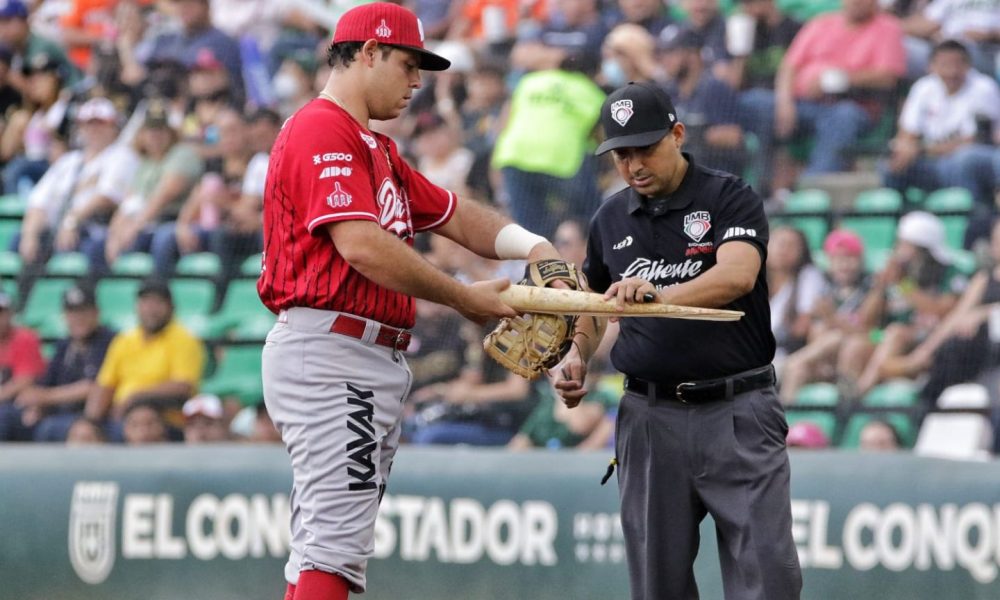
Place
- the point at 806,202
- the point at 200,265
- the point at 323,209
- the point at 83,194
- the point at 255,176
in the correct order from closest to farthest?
1. the point at 323,209
2. the point at 806,202
3. the point at 200,265
4. the point at 255,176
5. the point at 83,194

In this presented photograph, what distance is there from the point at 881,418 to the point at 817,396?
14.5 inches

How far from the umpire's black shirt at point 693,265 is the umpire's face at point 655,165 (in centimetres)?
5

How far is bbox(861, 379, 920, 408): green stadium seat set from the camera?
694 centimetres

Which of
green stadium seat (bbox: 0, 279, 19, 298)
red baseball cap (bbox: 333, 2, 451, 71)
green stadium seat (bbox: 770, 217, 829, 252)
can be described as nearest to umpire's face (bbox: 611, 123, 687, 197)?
red baseball cap (bbox: 333, 2, 451, 71)

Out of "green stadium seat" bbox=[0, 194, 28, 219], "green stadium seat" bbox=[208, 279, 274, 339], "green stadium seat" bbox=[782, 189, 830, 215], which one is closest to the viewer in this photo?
"green stadium seat" bbox=[782, 189, 830, 215]

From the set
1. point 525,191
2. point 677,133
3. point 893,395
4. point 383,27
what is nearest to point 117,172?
Answer: point 525,191

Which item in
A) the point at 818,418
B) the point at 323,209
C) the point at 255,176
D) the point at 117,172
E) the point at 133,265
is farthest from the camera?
the point at 117,172

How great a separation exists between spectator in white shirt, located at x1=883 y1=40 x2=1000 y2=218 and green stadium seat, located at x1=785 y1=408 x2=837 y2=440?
1.47 m

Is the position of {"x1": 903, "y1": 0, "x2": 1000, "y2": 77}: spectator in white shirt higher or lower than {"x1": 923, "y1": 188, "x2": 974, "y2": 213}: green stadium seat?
higher

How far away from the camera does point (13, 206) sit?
33.9ft

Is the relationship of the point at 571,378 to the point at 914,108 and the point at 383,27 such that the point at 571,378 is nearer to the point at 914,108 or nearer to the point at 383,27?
the point at 383,27

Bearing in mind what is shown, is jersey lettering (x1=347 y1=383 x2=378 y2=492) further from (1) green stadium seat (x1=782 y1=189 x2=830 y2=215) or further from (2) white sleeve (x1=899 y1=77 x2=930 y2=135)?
(2) white sleeve (x1=899 y1=77 x2=930 y2=135)

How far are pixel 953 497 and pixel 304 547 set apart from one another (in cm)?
317

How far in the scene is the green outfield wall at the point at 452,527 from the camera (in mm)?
5891
